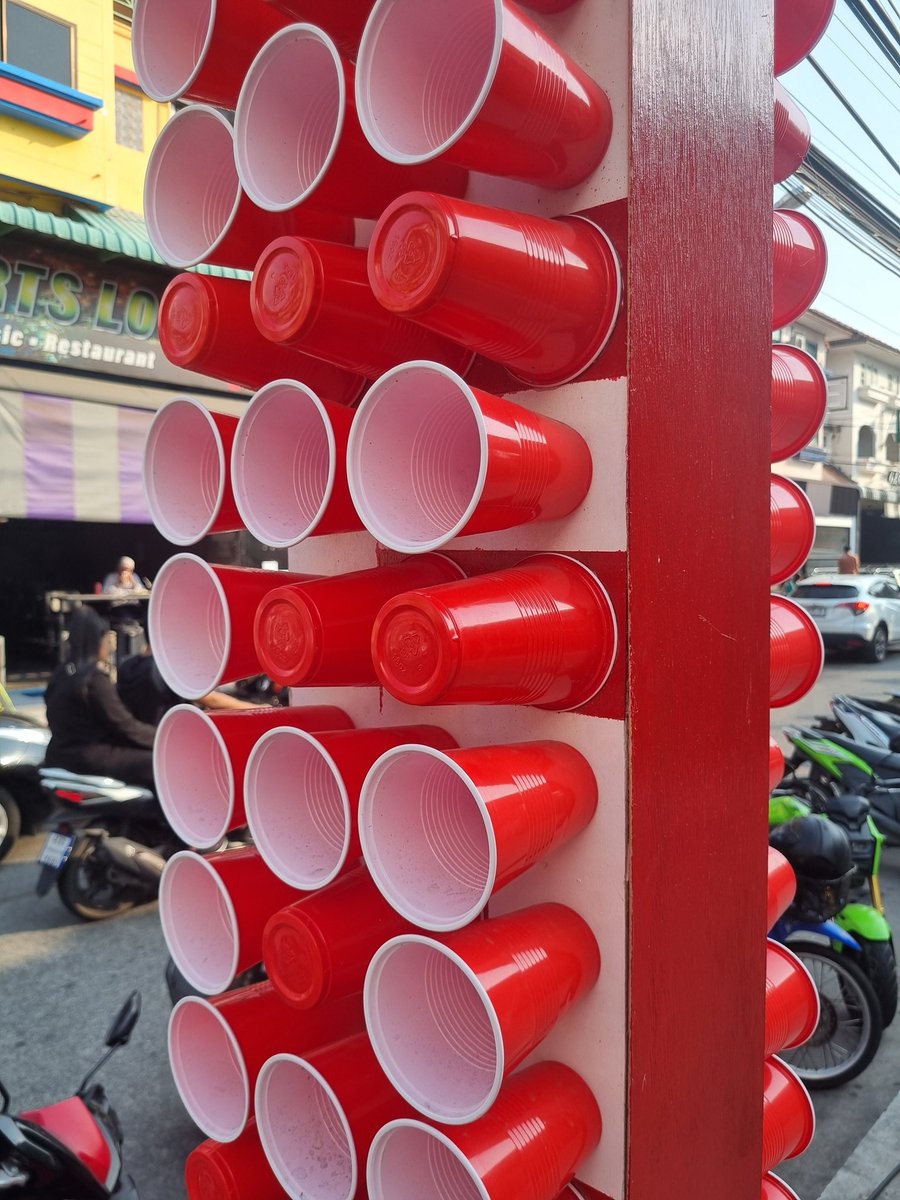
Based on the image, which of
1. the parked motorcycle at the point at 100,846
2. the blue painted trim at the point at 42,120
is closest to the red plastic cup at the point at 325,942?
the parked motorcycle at the point at 100,846

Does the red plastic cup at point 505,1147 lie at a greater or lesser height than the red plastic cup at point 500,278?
lesser

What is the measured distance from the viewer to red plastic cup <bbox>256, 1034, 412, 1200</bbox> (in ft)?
4.81

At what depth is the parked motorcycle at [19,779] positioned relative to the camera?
6.02 meters

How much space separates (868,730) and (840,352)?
97.2ft

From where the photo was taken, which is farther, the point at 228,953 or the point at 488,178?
the point at 228,953

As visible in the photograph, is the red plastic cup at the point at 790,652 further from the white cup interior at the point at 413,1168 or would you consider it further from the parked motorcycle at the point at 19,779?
the parked motorcycle at the point at 19,779

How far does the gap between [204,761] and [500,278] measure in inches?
40.5

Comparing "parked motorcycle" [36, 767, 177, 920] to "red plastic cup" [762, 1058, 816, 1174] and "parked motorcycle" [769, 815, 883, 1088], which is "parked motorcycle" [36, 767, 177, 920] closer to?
"parked motorcycle" [769, 815, 883, 1088]

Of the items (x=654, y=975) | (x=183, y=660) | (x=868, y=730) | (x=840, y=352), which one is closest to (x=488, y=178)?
(x=183, y=660)

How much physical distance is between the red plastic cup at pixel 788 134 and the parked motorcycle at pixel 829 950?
2768mm

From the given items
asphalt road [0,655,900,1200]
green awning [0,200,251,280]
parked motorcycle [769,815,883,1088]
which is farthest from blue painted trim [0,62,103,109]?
parked motorcycle [769,815,883,1088]

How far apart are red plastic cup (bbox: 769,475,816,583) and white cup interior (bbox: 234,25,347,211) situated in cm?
112

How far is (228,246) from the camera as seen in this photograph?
1.61 metres

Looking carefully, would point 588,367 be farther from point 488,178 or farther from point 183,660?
point 183,660
